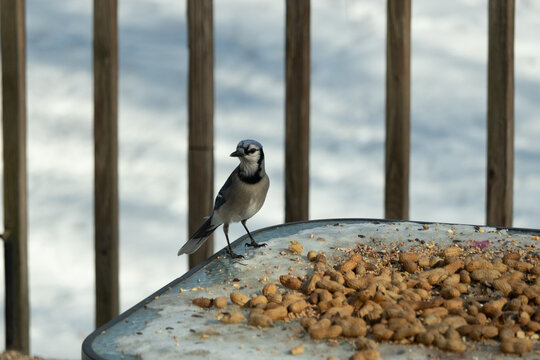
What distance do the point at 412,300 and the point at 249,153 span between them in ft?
2.47

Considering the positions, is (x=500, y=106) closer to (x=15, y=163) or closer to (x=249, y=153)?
(x=249, y=153)

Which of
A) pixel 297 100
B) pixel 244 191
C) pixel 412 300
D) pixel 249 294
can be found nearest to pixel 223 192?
pixel 244 191

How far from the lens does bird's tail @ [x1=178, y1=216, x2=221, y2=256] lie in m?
2.64

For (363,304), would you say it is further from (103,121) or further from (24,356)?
(24,356)

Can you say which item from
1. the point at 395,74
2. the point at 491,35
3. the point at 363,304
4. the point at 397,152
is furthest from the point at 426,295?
the point at 491,35

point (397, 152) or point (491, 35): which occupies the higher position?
point (491, 35)

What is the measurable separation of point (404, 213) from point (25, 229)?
1.80 meters

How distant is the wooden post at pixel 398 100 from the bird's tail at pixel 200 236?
2.61 feet

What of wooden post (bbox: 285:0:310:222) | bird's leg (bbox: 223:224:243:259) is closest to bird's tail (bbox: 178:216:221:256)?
bird's leg (bbox: 223:224:243:259)

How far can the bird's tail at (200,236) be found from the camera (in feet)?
8.67

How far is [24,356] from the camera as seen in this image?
Answer: 3.33 meters

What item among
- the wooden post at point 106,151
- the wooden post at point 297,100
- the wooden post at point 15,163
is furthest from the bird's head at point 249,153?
the wooden post at point 15,163

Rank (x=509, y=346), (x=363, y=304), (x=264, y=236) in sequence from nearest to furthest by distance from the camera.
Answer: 1. (x=509, y=346)
2. (x=363, y=304)
3. (x=264, y=236)

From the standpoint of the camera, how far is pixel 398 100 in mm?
2900
